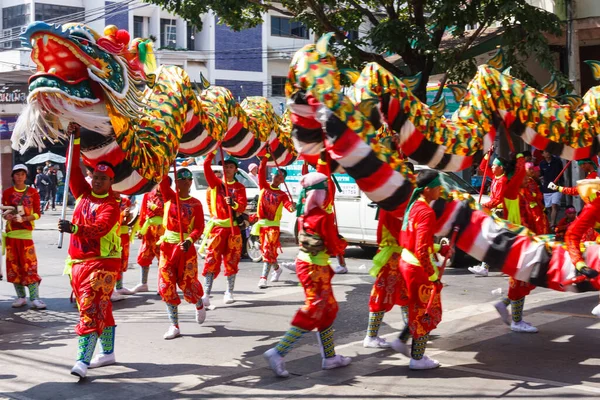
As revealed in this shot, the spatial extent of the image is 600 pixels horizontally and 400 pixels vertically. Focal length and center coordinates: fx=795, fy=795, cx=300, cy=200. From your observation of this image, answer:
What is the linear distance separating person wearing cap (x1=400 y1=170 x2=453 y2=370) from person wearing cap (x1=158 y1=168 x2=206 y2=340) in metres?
2.60

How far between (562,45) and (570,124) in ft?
32.9

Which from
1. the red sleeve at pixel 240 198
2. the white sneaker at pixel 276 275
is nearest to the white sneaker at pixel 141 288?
the white sneaker at pixel 276 275

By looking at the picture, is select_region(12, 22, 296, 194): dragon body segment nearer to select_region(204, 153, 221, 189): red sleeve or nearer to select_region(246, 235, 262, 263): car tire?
select_region(204, 153, 221, 189): red sleeve

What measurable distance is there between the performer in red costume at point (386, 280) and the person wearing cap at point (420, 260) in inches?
29.1

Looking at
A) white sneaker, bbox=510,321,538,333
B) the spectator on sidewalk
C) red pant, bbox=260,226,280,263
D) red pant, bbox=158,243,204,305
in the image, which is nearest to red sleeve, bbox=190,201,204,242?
red pant, bbox=158,243,204,305

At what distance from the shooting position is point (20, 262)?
1030 cm

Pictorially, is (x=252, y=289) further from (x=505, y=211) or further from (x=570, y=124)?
(x=570, y=124)

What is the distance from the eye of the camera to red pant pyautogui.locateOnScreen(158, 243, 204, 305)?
8.40 metres

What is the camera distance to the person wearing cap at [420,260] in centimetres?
661

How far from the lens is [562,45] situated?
16.8 m

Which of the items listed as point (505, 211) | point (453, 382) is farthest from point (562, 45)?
point (453, 382)

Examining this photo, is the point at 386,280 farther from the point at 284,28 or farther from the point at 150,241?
the point at 284,28

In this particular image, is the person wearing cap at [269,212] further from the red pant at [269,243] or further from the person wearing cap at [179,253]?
the person wearing cap at [179,253]

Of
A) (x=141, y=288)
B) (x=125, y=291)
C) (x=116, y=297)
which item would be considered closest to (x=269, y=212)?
(x=141, y=288)
